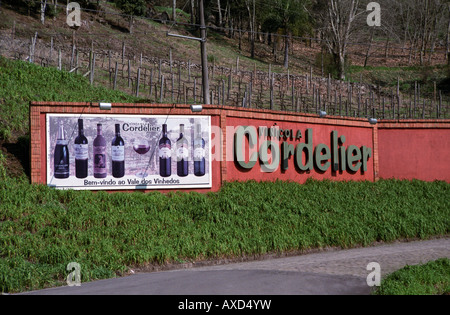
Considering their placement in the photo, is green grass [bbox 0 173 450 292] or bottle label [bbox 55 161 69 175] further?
bottle label [bbox 55 161 69 175]

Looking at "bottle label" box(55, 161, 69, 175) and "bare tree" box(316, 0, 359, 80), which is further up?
"bare tree" box(316, 0, 359, 80)

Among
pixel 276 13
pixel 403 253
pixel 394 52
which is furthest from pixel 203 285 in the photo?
pixel 394 52

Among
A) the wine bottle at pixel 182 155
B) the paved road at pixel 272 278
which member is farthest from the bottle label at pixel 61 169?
the paved road at pixel 272 278

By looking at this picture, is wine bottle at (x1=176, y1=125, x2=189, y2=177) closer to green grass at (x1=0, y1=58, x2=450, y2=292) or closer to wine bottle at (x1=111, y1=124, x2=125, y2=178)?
green grass at (x1=0, y1=58, x2=450, y2=292)

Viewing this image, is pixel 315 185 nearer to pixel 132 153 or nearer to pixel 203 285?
pixel 132 153

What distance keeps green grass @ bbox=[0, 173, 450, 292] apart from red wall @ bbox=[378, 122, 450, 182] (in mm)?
2859

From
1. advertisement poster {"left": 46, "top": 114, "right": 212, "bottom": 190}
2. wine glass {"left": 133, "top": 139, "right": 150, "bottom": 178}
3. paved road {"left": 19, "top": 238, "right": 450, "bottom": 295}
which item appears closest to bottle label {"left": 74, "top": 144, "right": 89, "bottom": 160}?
advertisement poster {"left": 46, "top": 114, "right": 212, "bottom": 190}

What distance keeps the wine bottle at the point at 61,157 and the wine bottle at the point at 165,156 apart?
2565 millimetres

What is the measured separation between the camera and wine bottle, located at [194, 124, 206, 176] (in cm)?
1725

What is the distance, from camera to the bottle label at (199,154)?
17.3 metres

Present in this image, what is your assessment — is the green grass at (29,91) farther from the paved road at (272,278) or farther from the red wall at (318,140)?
the paved road at (272,278)

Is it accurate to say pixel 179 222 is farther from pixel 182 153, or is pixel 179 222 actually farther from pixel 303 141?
pixel 303 141

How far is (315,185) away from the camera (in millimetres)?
18953

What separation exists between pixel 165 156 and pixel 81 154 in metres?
2.34
